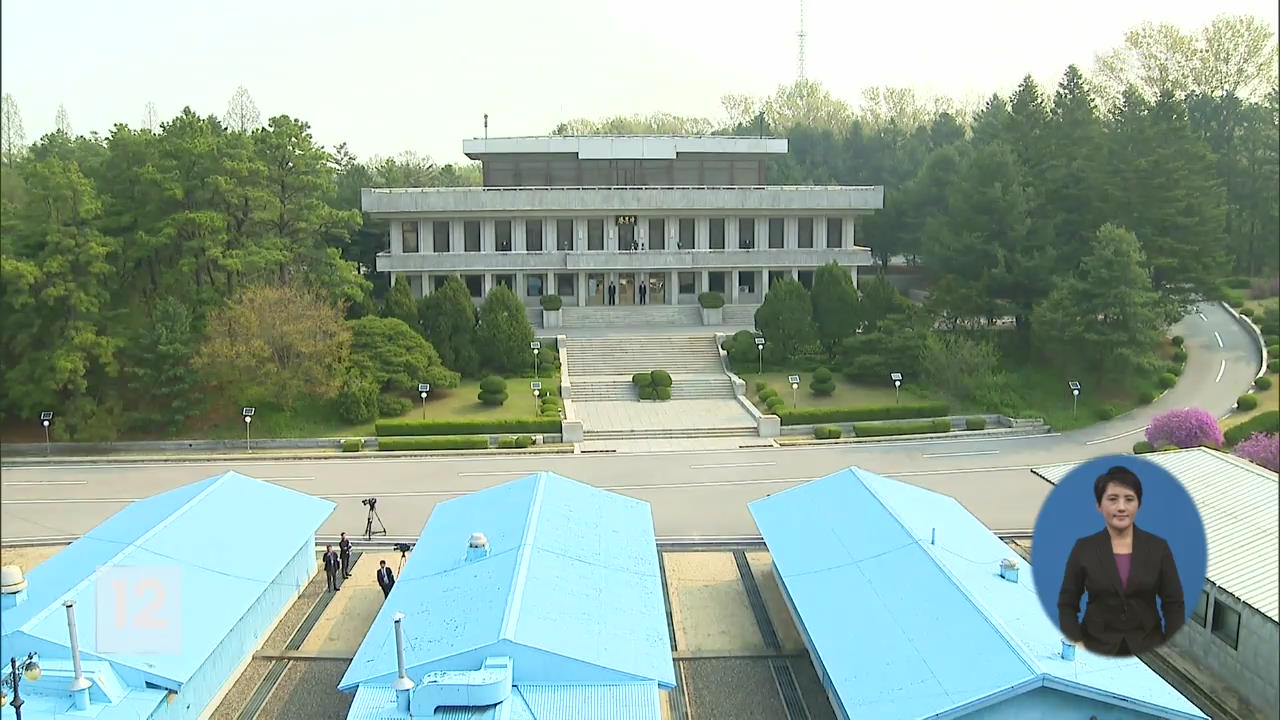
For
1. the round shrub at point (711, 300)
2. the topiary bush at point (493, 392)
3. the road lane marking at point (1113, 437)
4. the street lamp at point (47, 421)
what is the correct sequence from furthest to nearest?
the round shrub at point (711, 300) → the topiary bush at point (493, 392) → the street lamp at point (47, 421) → the road lane marking at point (1113, 437)

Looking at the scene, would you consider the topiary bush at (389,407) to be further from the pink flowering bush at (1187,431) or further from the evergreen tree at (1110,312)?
the pink flowering bush at (1187,431)

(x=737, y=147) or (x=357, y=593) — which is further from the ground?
(x=737, y=147)

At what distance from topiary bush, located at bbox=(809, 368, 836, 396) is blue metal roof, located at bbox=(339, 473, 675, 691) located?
17.6 m

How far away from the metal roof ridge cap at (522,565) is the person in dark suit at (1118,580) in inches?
413

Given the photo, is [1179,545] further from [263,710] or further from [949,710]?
[263,710]

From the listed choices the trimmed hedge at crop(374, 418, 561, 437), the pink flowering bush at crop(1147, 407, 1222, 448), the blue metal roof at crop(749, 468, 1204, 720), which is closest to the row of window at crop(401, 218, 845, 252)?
the trimmed hedge at crop(374, 418, 561, 437)

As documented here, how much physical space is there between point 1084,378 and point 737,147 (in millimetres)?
24519

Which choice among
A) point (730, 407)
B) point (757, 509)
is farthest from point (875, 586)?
point (730, 407)

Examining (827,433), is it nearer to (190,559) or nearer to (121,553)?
(190,559)

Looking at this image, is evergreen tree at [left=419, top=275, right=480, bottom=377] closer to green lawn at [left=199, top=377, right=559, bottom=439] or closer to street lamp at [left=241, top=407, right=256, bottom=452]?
green lawn at [left=199, top=377, right=559, bottom=439]

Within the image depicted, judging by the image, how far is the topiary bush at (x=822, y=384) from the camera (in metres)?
35.3

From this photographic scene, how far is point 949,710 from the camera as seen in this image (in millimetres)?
11078

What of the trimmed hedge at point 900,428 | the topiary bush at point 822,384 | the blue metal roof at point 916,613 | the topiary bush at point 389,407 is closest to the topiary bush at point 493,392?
→ the topiary bush at point 389,407

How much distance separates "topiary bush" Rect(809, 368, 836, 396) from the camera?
35312 mm
